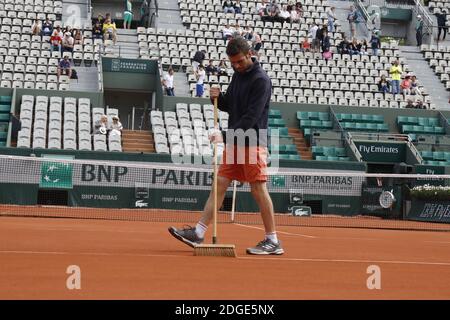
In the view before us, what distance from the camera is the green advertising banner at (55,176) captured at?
79.6ft

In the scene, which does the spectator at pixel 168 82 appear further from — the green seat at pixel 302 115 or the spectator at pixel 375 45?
the spectator at pixel 375 45

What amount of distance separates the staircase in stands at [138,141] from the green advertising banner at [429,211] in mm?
8360

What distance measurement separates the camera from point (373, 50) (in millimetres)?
38281

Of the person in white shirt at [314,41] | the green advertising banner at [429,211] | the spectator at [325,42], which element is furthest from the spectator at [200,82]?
the green advertising banner at [429,211]

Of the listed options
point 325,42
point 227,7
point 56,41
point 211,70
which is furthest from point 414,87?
point 56,41

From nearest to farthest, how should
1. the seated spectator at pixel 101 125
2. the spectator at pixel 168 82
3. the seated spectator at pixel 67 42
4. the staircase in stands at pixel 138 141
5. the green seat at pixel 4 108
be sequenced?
the seated spectator at pixel 101 125 → the staircase in stands at pixel 138 141 → the green seat at pixel 4 108 → the spectator at pixel 168 82 → the seated spectator at pixel 67 42

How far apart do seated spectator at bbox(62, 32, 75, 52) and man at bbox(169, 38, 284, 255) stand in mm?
24715

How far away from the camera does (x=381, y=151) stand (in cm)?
3119

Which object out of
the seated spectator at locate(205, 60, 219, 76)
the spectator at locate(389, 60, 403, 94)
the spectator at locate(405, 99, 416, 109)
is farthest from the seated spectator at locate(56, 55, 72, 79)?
the spectator at locate(405, 99, 416, 109)

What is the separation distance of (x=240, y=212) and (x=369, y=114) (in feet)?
32.8

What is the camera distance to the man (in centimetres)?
905

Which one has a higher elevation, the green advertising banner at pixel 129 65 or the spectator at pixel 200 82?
the green advertising banner at pixel 129 65

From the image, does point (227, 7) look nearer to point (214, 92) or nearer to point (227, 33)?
point (227, 33)

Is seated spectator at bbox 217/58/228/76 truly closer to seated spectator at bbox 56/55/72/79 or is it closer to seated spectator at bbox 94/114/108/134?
seated spectator at bbox 56/55/72/79
